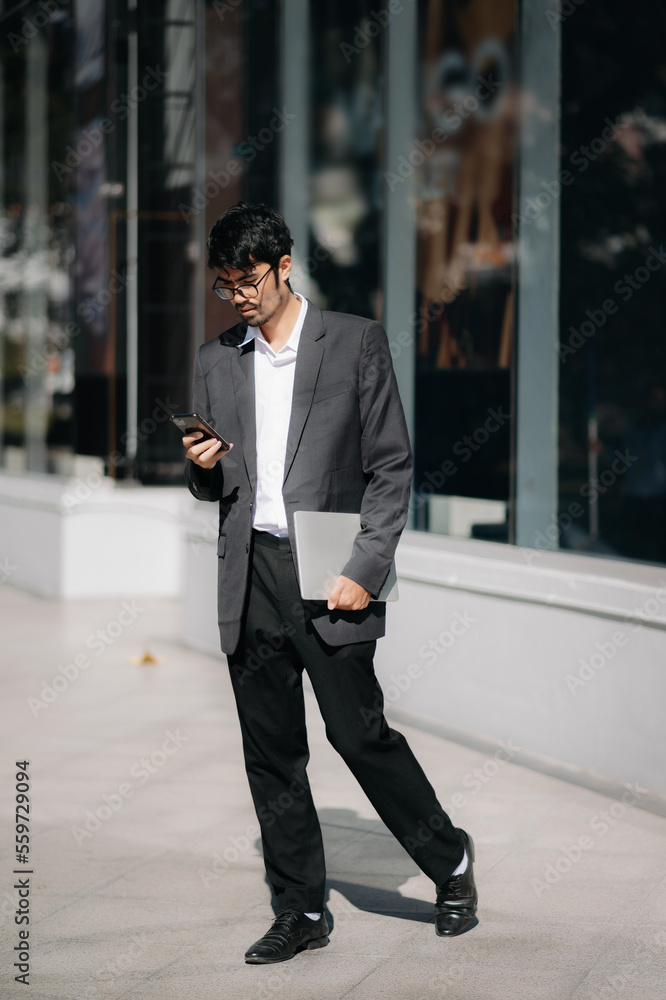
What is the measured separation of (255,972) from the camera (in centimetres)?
340

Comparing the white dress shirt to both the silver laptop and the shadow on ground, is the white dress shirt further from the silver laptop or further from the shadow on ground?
the shadow on ground

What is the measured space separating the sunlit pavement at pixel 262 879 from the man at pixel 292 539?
24 cm

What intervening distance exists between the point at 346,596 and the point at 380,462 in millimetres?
367

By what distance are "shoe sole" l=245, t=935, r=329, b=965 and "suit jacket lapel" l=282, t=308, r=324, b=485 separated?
4.11 feet

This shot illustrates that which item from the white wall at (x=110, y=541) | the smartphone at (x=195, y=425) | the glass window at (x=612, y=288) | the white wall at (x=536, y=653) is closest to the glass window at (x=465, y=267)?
the glass window at (x=612, y=288)

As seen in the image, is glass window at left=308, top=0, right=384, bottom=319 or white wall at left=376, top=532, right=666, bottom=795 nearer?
white wall at left=376, top=532, right=666, bottom=795

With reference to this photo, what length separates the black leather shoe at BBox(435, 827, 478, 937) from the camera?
3570 millimetres

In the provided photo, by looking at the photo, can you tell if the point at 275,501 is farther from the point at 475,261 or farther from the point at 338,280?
the point at 338,280

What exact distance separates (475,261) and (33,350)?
7.54 m

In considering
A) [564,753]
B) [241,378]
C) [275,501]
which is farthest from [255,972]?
[564,753]

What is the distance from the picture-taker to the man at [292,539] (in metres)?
3.33

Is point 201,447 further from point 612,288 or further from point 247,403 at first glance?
point 612,288

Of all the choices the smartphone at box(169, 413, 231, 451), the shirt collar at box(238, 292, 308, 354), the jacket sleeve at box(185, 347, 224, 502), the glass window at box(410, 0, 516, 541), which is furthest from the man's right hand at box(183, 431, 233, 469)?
the glass window at box(410, 0, 516, 541)

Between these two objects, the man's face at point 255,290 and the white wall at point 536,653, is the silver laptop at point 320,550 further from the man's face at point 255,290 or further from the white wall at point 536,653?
the white wall at point 536,653
